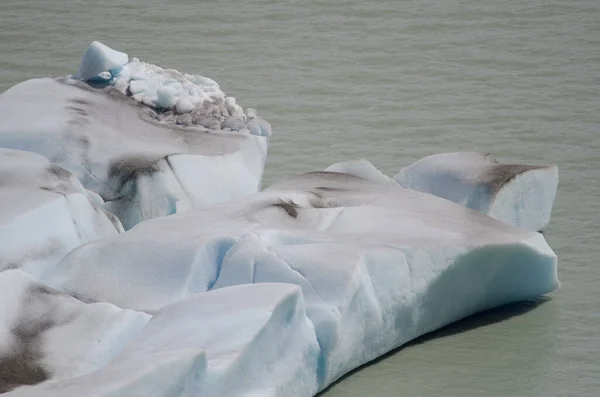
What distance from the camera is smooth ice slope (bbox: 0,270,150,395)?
135 inches

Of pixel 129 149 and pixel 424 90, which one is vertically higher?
pixel 129 149

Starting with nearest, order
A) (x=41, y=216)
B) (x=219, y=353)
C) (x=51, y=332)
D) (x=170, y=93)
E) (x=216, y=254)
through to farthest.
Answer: (x=219, y=353) < (x=51, y=332) < (x=216, y=254) < (x=41, y=216) < (x=170, y=93)

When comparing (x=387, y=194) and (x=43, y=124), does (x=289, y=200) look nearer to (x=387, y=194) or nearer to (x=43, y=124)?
(x=387, y=194)

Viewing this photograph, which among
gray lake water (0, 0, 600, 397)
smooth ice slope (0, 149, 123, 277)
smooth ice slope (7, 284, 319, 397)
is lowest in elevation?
gray lake water (0, 0, 600, 397)

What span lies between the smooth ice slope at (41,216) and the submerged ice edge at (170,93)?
0.87m

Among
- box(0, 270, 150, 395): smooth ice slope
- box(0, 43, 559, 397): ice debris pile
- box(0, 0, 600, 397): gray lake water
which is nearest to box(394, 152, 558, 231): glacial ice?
box(0, 43, 559, 397): ice debris pile

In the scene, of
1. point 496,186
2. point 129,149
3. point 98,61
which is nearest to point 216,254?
point 129,149

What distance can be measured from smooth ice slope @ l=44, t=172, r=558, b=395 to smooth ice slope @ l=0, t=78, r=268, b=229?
0.43m

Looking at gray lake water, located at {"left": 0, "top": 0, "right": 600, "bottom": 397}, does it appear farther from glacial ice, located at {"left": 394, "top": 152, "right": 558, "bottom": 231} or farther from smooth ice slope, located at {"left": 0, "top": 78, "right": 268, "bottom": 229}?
smooth ice slope, located at {"left": 0, "top": 78, "right": 268, "bottom": 229}

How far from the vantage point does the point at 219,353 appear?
3244 millimetres

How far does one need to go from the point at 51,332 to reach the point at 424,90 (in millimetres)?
3803

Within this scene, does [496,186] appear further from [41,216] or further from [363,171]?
[41,216]

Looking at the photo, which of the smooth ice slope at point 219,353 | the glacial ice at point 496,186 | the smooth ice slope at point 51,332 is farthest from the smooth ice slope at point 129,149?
the smooth ice slope at point 219,353

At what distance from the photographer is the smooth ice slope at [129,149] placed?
15.4ft
